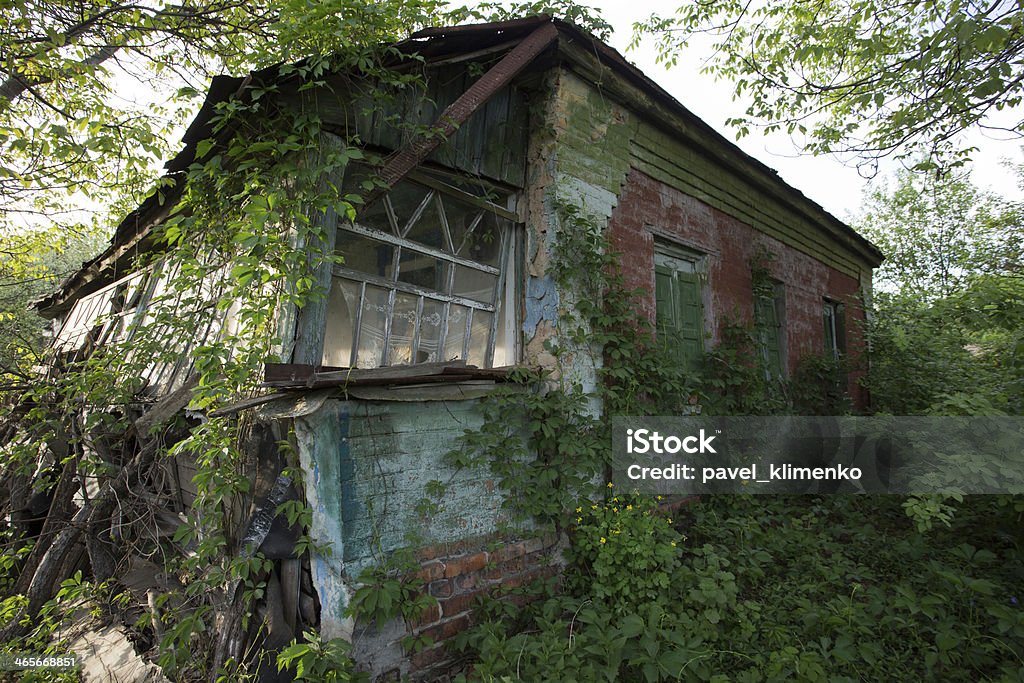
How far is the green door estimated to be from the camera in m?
4.85

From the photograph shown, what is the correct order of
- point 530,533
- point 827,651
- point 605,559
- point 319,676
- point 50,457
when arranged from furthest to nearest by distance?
point 50,457 → point 530,533 → point 605,559 → point 827,651 → point 319,676

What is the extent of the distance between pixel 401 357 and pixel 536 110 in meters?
2.28

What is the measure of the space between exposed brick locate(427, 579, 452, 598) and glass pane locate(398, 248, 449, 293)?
1896 millimetres

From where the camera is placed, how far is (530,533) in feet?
11.2

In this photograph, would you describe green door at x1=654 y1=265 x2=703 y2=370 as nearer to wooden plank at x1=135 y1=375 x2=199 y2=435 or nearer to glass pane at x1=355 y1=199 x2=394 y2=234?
glass pane at x1=355 y1=199 x2=394 y2=234

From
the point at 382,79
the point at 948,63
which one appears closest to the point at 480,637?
the point at 382,79

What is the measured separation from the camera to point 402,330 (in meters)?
3.34

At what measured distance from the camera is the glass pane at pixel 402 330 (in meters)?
3.29

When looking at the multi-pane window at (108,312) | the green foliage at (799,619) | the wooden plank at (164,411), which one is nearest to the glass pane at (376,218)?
the wooden plank at (164,411)

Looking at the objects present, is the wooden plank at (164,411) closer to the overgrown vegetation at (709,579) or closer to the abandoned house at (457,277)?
the abandoned house at (457,277)

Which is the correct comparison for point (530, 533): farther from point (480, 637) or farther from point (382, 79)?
point (382, 79)

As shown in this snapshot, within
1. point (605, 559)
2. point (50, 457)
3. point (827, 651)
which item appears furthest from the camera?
point (50, 457)

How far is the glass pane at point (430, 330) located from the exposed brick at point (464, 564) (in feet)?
4.26

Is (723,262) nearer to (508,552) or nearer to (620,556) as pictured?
(620,556)
